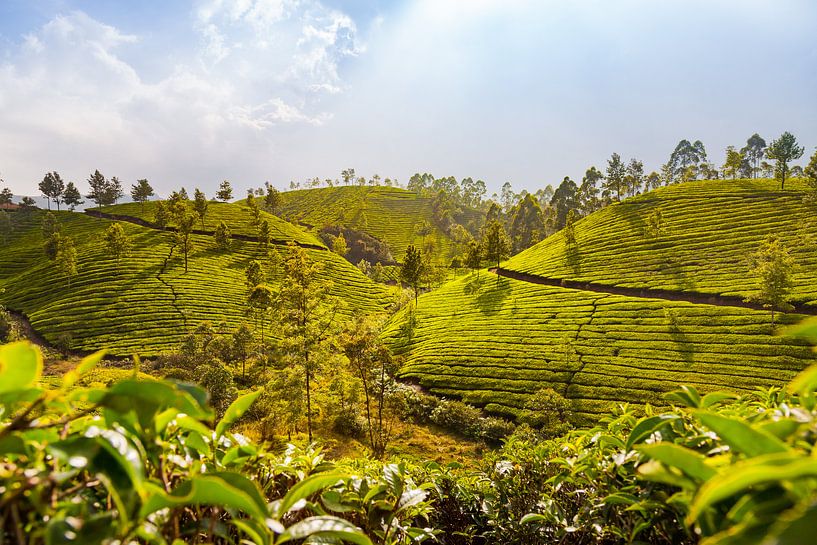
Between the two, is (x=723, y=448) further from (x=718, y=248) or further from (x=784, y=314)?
(x=718, y=248)

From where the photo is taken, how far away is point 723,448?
1.09 m

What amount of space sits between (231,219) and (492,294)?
48.9m

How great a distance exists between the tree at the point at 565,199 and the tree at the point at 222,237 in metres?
55.8

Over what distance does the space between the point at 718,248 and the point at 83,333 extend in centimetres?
6078

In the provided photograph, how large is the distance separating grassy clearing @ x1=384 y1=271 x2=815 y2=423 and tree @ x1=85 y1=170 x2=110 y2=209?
2622 inches

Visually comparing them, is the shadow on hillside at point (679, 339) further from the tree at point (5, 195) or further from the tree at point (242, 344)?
the tree at point (5, 195)

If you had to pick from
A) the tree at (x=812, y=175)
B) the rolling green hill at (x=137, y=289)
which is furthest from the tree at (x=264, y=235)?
the tree at (x=812, y=175)

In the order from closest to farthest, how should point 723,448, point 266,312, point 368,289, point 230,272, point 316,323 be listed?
1. point 723,448
2. point 316,323
3. point 266,312
4. point 230,272
5. point 368,289

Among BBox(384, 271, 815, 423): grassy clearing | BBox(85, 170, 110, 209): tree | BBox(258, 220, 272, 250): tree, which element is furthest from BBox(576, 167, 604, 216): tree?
BBox(85, 170, 110, 209): tree

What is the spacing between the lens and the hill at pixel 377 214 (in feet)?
321

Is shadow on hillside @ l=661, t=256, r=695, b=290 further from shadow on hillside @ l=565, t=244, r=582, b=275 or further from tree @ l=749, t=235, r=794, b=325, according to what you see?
shadow on hillside @ l=565, t=244, r=582, b=275

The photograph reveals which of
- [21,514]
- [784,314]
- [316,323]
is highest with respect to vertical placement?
[21,514]

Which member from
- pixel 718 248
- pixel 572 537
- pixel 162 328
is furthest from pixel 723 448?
pixel 718 248

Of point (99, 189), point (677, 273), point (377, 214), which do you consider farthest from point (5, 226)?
point (677, 273)
